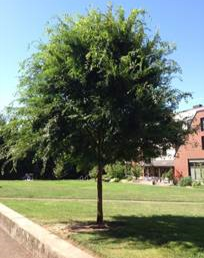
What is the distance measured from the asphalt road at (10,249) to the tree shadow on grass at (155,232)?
1.59m

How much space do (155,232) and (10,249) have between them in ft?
11.3

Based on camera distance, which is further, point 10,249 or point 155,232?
point 155,232

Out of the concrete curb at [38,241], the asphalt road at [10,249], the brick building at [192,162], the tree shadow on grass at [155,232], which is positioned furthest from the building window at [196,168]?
the asphalt road at [10,249]

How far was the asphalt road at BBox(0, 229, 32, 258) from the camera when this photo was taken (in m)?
10.00

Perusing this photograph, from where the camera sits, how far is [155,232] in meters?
11.7

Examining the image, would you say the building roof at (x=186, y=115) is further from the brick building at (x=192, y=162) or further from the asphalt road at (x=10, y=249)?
the asphalt road at (x=10, y=249)

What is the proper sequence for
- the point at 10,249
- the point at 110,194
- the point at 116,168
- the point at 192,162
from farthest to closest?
the point at 192,162
the point at 110,194
the point at 116,168
the point at 10,249

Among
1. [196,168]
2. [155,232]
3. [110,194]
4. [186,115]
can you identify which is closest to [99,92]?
[155,232]

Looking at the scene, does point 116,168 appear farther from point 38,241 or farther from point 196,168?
point 196,168

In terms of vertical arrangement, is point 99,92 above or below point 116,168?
above

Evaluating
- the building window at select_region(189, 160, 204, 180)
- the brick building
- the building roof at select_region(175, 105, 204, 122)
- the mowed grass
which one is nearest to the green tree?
the building roof at select_region(175, 105, 204, 122)

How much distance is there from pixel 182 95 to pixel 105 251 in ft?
15.6

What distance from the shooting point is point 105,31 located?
39.8 ft

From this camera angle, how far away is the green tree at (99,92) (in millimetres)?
11672
